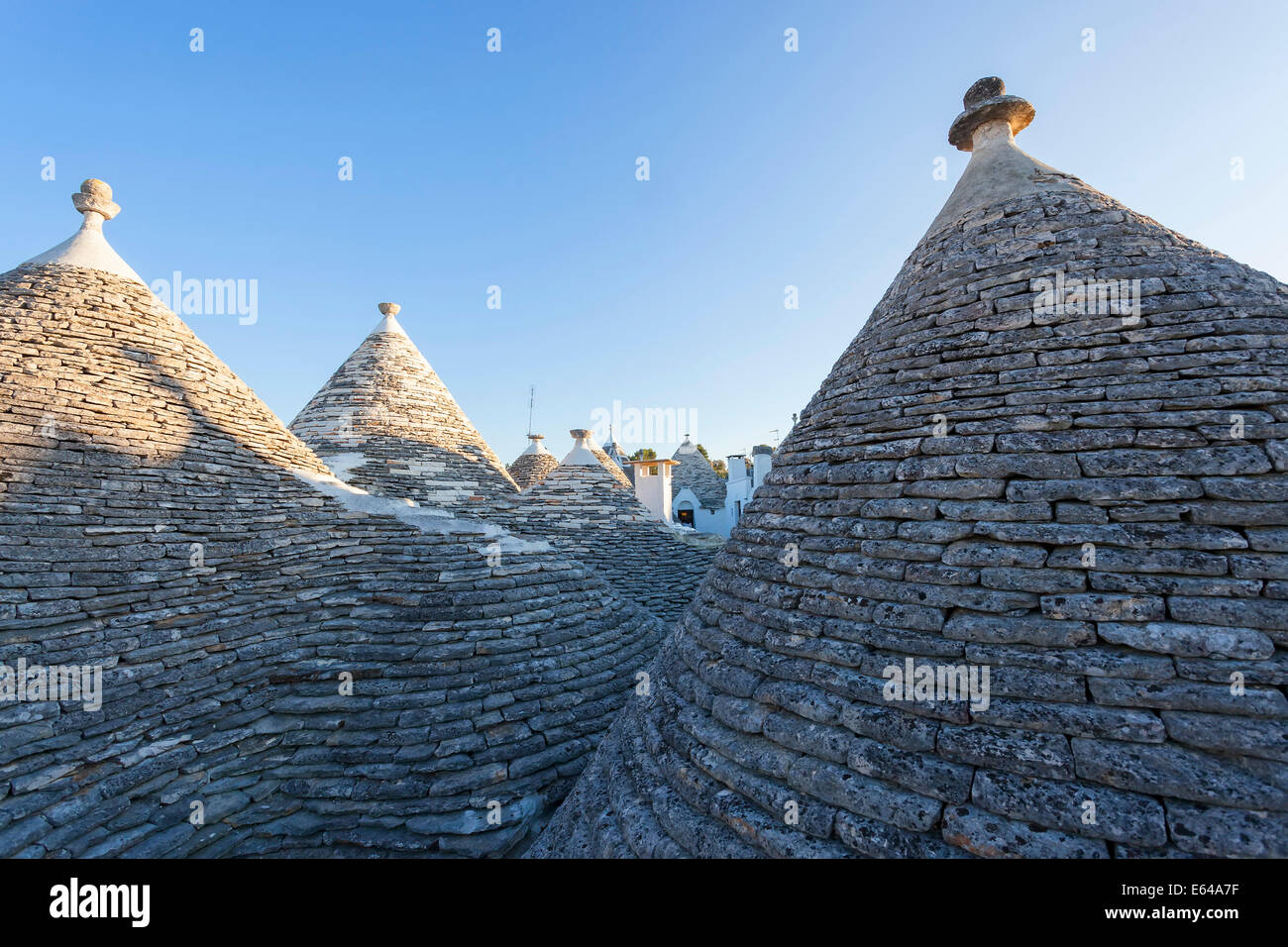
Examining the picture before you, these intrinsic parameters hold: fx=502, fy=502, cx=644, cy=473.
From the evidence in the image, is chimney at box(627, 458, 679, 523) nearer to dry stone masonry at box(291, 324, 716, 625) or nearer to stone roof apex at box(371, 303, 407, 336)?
dry stone masonry at box(291, 324, 716, 625)

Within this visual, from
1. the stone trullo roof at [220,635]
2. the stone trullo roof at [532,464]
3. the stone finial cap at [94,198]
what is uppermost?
the stone finial cap at [94,198]

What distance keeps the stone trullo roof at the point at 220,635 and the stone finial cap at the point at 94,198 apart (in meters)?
0.04

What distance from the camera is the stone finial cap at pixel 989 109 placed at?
149 inches

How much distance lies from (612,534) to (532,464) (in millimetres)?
8086

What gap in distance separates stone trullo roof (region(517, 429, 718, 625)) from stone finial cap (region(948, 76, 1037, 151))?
287 inches

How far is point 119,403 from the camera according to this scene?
187 inches

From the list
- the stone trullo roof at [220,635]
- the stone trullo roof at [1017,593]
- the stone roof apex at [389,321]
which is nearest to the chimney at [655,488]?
the stone roof apex at [389,321]

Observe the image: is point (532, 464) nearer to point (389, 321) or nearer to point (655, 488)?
point (655, 488)

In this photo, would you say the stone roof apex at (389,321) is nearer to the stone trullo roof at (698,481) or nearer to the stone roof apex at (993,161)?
the stone roof apex at (993,161)

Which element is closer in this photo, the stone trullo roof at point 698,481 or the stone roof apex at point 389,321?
the stone roof apex at point 389,321

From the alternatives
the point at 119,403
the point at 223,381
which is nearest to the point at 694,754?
the point at 119,403

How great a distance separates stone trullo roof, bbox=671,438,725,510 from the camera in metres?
23.9

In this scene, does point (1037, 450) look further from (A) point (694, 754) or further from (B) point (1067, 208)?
(A) point (694, 754)

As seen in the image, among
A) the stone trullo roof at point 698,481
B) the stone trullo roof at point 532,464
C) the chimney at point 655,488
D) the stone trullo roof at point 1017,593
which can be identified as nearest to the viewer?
the stone trullo roof at point 1017,593
